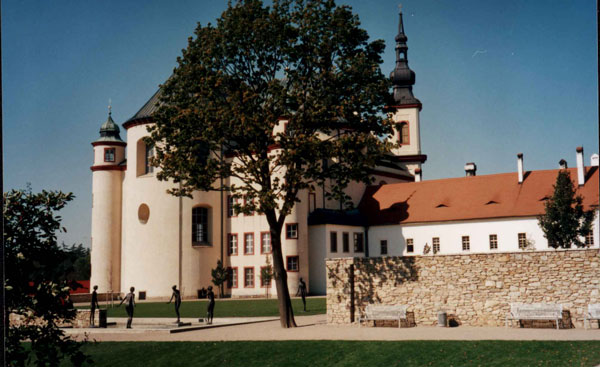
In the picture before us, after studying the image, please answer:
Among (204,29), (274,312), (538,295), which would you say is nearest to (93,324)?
(274,312)

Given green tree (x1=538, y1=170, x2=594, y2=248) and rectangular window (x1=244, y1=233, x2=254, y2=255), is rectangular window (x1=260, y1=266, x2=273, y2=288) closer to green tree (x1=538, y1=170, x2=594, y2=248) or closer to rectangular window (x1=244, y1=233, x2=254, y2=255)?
rectangular window (x1=244, y1=233, x2=254, y2=255)

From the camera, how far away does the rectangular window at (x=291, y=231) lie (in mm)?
49781

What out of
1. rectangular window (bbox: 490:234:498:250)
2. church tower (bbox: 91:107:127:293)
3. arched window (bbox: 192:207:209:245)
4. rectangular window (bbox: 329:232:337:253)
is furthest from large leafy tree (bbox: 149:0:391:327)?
church tower (bbox: 91:107:127:293)

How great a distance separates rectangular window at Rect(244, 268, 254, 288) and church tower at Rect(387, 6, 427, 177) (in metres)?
24.9

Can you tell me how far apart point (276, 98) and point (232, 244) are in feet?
105

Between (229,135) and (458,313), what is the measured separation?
32.5 feet

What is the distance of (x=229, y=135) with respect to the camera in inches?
935

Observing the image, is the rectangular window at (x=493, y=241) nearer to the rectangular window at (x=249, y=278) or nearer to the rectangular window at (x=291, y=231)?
the rectangular window at (x=291, y=231)

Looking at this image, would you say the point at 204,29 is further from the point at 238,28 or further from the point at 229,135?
the point at 229,135

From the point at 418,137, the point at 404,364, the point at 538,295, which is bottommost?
the point at 404,364

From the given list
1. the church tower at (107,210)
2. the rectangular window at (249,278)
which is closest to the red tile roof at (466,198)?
the rectangular window at (249,278)

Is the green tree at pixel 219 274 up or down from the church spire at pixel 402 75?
down

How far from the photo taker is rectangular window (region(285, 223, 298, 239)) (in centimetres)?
4978

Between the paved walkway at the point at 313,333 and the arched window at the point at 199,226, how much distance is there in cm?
2576
